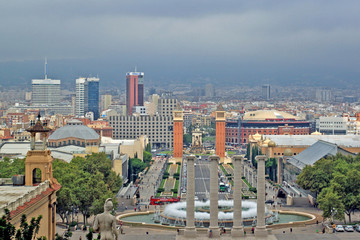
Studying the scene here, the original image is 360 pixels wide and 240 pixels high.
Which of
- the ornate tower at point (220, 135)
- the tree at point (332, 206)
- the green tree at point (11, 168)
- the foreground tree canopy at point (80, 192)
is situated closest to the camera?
the foreground tree canopy at point (80, 192)

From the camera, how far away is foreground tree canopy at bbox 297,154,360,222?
63000 mm

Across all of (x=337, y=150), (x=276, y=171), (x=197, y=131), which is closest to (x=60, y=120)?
(x=197, y=131)

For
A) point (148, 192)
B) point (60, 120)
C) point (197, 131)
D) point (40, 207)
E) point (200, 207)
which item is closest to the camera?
point (40, 207)

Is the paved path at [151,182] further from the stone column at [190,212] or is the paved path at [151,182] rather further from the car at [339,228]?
the car at [339,228]

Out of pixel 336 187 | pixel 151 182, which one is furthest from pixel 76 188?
pixel 151 182

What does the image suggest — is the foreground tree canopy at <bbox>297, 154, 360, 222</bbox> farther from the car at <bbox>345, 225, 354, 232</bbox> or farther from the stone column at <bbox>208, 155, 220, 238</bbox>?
the stone column at <bbox>208, 155, 220, 238</bbox>

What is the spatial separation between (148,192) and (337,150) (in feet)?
89.9

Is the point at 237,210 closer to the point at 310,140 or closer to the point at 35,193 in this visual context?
the point at 35,193

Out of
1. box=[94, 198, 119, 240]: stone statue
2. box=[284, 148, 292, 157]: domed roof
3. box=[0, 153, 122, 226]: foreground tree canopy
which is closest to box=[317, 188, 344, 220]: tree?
box=[0, 153, 122, 226]: foreground tree canopy

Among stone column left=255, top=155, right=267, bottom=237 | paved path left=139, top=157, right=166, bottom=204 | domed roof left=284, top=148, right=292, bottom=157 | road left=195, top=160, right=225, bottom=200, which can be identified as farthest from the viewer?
domed roof left=284, top=148, right=292, bottom=157

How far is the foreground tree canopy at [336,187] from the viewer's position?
207 feet

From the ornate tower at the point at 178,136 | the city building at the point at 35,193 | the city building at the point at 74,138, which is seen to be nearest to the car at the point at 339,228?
the city building at the point at 35,193

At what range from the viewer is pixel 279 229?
62938 mm

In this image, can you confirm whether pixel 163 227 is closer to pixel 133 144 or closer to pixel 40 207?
pixel 40 207
